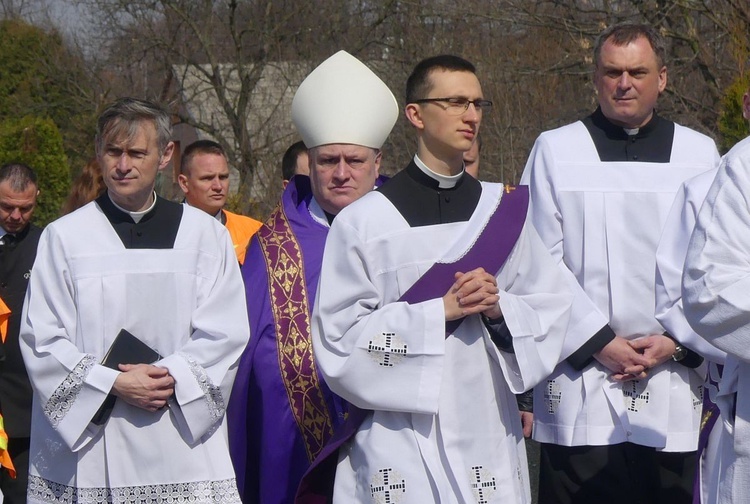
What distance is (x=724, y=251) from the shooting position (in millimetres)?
3572

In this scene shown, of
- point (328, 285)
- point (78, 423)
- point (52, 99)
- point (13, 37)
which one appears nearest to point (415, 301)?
point (328, 285)

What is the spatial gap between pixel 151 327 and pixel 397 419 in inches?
42.6

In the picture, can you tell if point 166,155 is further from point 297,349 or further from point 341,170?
point 297,349

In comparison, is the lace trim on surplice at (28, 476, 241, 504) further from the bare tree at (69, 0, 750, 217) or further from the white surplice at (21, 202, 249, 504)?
the bare tree at (69, 0, 750, 217)

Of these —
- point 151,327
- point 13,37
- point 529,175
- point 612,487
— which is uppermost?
point 13,37

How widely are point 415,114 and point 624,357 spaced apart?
4.22 feet

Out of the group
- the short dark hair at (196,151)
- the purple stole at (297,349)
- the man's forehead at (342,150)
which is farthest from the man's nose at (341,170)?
the short dark hair at (196,151)

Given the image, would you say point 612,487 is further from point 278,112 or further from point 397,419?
point 278,112

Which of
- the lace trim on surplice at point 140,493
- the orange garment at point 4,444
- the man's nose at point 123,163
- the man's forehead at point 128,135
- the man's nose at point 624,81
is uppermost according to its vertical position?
the man's nose at point 624,81

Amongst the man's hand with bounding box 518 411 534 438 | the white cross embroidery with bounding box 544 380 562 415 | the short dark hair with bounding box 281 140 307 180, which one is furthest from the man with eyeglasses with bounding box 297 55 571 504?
the short dark hair with bounding box 281 140 307 180

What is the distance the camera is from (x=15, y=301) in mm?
6898

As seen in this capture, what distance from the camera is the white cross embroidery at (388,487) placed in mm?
4012

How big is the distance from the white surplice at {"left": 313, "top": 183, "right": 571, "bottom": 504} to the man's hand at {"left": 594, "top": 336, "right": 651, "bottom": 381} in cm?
64

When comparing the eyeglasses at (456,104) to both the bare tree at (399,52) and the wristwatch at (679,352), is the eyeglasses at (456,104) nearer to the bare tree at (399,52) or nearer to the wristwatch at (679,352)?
the wristwatch at (679,352)
